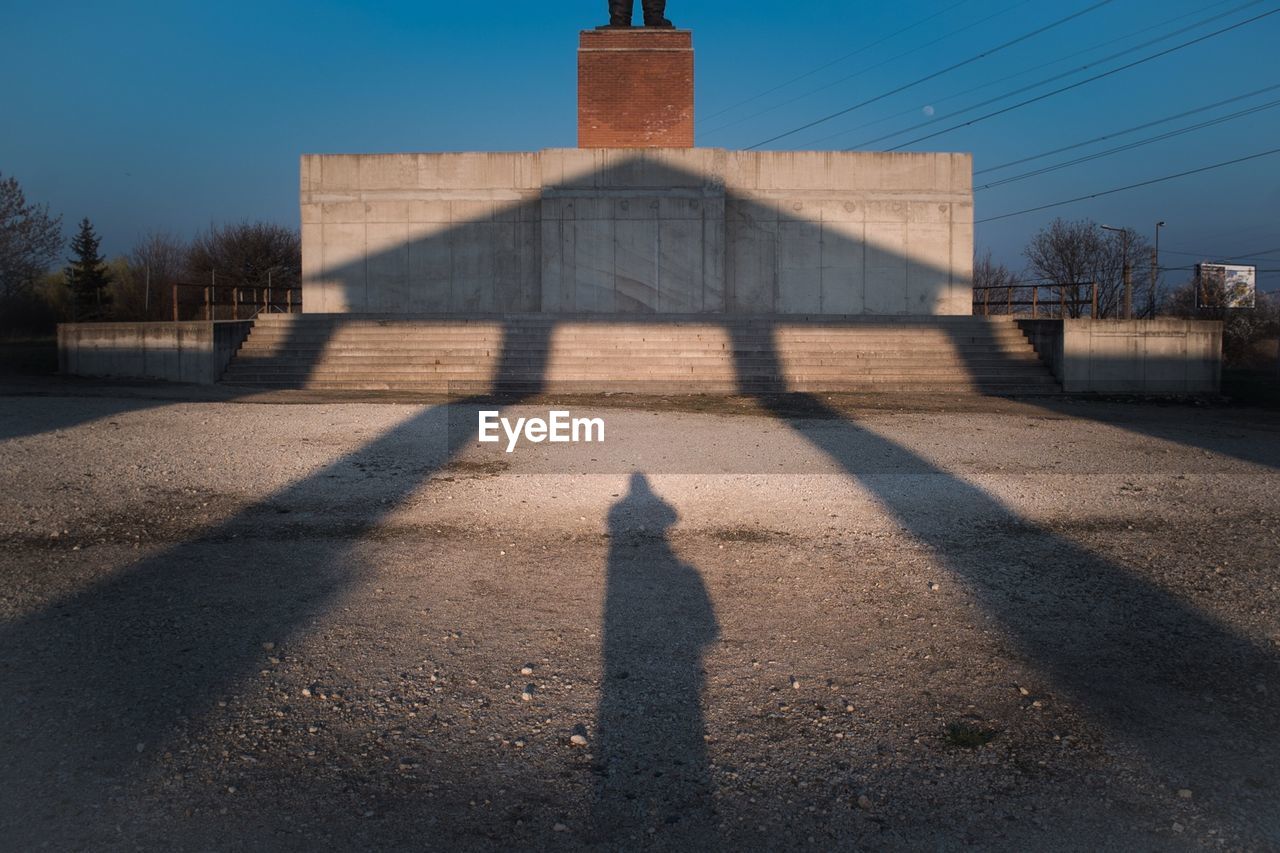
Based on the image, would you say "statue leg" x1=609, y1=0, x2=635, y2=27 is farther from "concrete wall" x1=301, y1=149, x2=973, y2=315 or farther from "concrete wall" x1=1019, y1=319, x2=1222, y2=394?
"concrete wall" x1=1019, y1=319, x2=1222, y2=394

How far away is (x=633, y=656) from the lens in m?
4.60

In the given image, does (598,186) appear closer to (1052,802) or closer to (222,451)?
(222,451)

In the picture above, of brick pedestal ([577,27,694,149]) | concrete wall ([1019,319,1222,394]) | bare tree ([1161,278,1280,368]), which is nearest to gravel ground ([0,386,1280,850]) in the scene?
concrete wall ([1019,319,1222,394])

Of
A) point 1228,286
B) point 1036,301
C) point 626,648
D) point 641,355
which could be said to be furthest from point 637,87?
point 1228,286

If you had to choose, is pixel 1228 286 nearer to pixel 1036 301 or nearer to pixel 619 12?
pixel 1036 301

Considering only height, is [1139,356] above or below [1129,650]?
above

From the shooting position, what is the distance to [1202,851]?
9.62 feet

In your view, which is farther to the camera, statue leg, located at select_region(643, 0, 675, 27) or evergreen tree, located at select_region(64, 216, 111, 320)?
evergreen tree, located at select_region(64, 216, 111, 320)

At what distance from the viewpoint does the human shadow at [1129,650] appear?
11.5ft

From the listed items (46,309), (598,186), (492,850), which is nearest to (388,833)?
(492,850)

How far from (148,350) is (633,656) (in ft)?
62.6

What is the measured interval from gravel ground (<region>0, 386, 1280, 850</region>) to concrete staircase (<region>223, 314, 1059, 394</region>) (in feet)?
31.2

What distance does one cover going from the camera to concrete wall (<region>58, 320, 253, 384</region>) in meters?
20.0

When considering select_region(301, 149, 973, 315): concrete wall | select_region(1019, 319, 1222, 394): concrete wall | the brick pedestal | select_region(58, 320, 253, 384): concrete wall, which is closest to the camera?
select_region(1019, 319, 1222, 394): concrete wall
